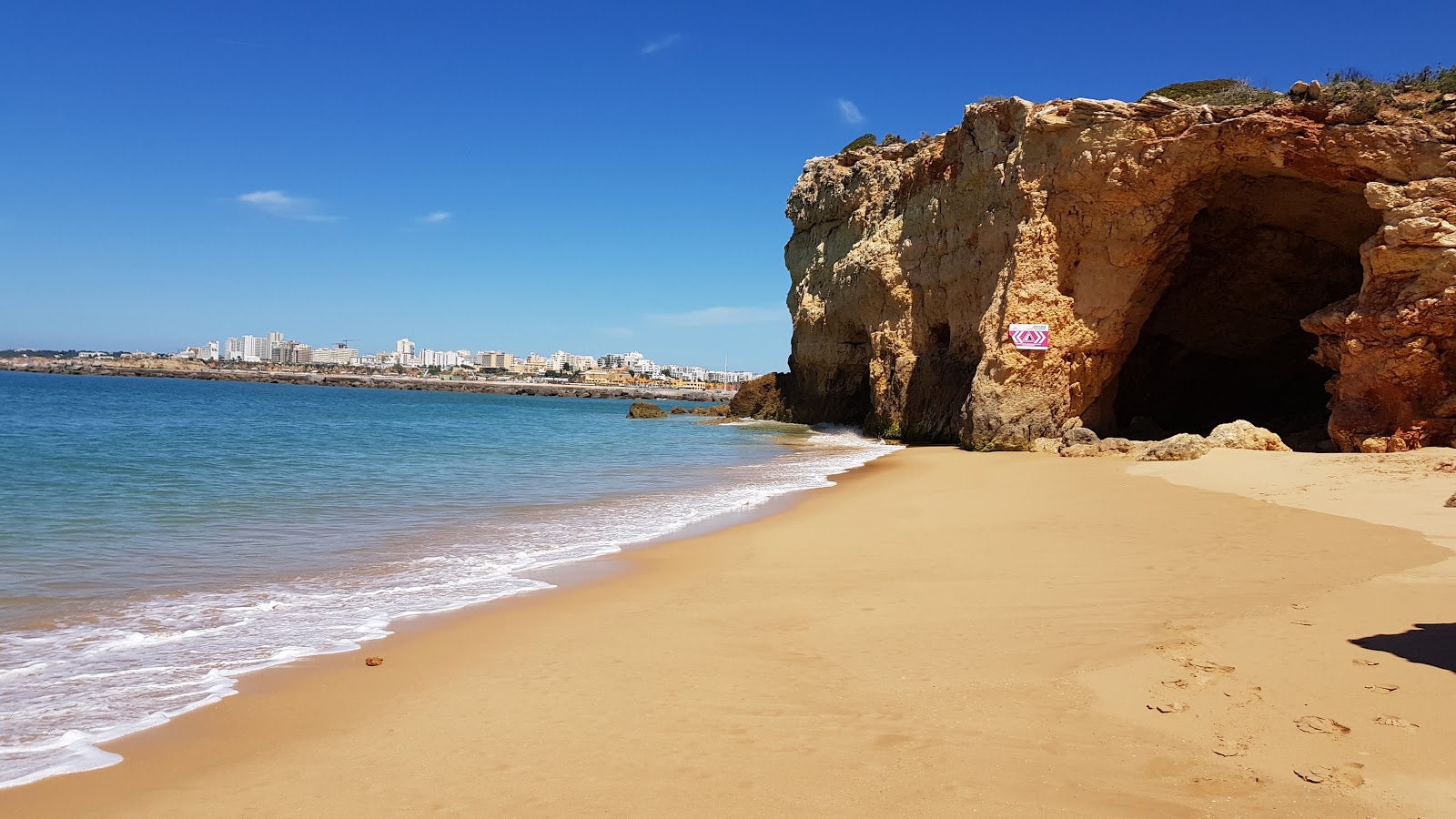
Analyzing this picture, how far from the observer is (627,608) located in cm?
605

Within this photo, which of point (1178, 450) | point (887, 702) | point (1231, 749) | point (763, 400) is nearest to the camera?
point (1231, 749)

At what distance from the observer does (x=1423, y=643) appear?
4.05 metres

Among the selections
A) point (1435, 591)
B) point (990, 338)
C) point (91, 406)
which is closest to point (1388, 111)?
point (990, 338)

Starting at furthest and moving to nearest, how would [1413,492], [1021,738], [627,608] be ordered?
[1413,492] < [627,608] < [1021,738]

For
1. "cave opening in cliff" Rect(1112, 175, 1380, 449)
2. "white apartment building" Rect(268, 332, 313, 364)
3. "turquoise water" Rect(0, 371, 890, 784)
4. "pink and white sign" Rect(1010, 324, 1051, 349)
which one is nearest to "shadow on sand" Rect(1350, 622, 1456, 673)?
"turquoise water" Rect(0, 371, 890, 784)

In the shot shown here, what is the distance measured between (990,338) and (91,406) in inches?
1649

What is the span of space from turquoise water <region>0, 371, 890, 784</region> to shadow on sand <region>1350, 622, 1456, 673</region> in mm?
5502

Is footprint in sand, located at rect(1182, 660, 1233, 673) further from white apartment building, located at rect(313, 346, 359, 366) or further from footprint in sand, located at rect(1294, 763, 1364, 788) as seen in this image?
white apartment building, located at rect(313, 346, 359, 366)

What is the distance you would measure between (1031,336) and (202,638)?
17.0 meters

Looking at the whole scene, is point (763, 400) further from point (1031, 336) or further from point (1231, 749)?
point (1231, 749)

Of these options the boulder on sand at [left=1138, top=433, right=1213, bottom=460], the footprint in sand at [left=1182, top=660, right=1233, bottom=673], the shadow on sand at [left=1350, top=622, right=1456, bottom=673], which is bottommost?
the footprint in sand at [left=1182, top=660, right=1233, bottom=673]

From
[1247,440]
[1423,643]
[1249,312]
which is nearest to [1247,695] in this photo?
[1423,643]

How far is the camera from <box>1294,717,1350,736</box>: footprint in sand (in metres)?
3.26

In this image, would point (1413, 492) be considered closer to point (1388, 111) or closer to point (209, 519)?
point (1388, 111)
